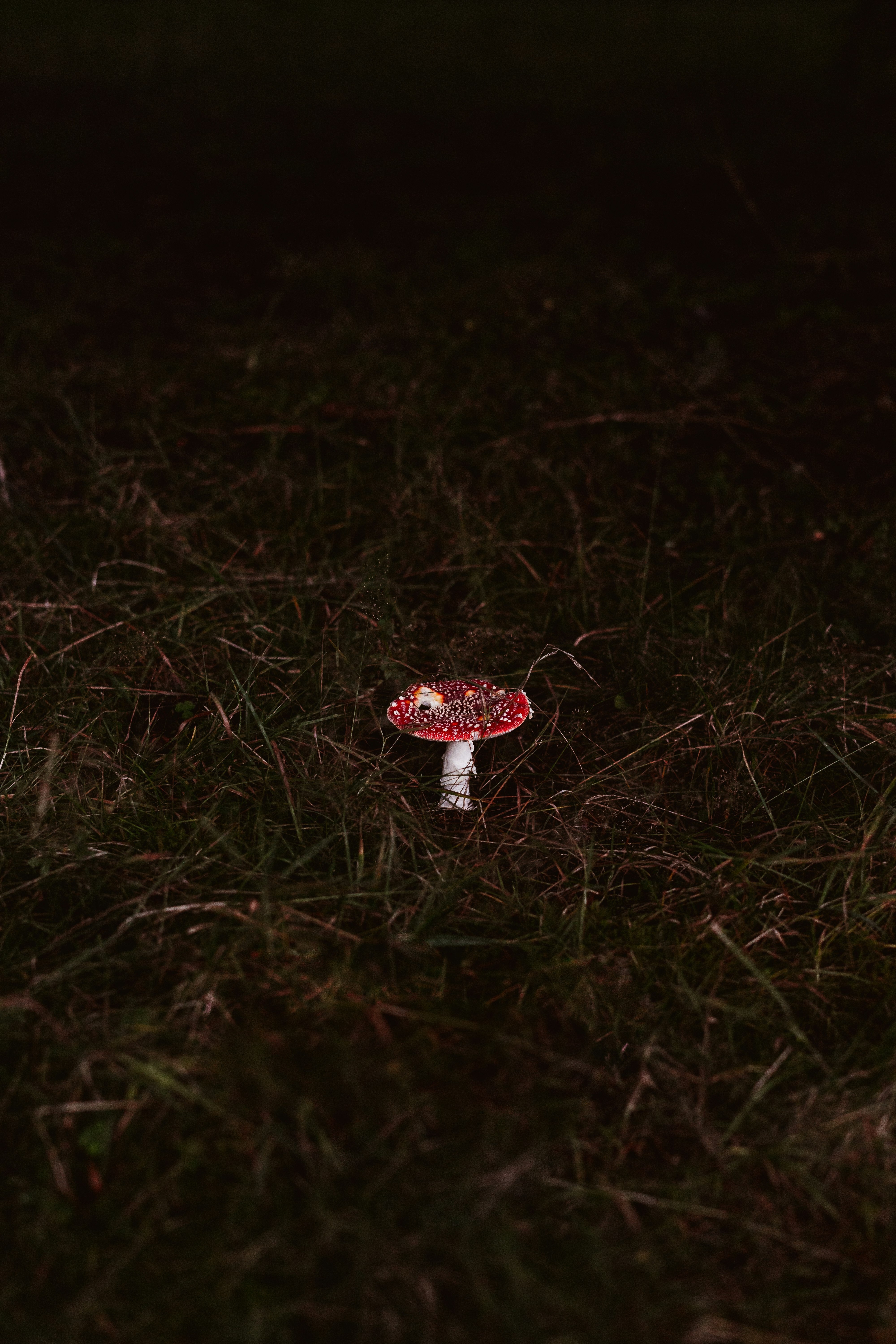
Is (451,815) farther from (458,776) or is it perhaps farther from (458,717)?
(458,717)

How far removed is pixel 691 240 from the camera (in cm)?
472

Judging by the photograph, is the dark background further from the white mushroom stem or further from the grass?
the white mushroom stem

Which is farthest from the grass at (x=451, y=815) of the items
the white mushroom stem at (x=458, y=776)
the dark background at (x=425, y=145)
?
the dark background at (x=425, y=145)

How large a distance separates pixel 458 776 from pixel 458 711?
7.1 inches

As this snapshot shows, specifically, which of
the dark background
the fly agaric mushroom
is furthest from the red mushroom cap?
the dark background

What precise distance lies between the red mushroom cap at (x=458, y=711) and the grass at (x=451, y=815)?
0.41 ft

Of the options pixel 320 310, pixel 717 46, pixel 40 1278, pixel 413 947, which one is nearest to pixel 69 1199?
pixel 40 1278

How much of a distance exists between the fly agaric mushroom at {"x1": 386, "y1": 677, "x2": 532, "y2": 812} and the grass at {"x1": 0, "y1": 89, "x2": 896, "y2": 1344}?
0.08 m

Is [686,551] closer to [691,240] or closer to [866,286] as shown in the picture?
[866,286]

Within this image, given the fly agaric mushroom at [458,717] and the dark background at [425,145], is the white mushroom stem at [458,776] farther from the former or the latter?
the dark background at [425,145]

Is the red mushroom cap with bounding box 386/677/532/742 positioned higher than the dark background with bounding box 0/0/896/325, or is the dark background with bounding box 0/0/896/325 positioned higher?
the dark background with bounding box 0/0/896/325

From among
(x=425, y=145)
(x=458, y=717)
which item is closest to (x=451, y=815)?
(x=458, y=717)

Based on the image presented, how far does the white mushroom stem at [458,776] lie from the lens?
2.32 metres

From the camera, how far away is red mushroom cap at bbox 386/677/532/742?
2.27 m
